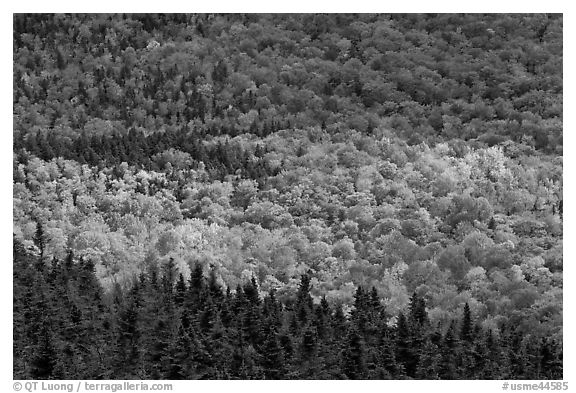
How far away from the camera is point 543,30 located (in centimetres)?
5903

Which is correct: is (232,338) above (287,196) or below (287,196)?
below

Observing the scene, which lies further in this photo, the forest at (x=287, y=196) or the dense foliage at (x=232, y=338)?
the forest at (x=287, y=196)

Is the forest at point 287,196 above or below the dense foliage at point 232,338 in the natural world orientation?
above

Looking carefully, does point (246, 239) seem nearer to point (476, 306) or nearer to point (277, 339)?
point (277, 339)

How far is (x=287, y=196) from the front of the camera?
175 ft

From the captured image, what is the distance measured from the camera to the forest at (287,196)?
44.6m

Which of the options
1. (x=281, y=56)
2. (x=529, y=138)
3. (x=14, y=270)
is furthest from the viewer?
(x=281, y=56)

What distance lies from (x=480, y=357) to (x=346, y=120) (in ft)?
64.5

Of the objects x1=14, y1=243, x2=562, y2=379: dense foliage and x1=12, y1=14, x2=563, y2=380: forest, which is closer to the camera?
x1=14, y1=243, x2=562, y2=379: dense foliage

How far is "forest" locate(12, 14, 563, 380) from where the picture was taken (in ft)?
146

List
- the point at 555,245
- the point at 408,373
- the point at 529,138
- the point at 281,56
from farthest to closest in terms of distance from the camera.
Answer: the point at 281,56 < the point at 529,138 < the point at 555,245 < the point at 408,373

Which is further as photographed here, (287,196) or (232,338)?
(287,196)

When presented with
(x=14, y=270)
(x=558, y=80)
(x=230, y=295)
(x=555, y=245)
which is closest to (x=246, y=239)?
(x=230, y=295)

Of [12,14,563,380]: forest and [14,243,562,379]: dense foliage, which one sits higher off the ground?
[12,14,563,380]: forest
